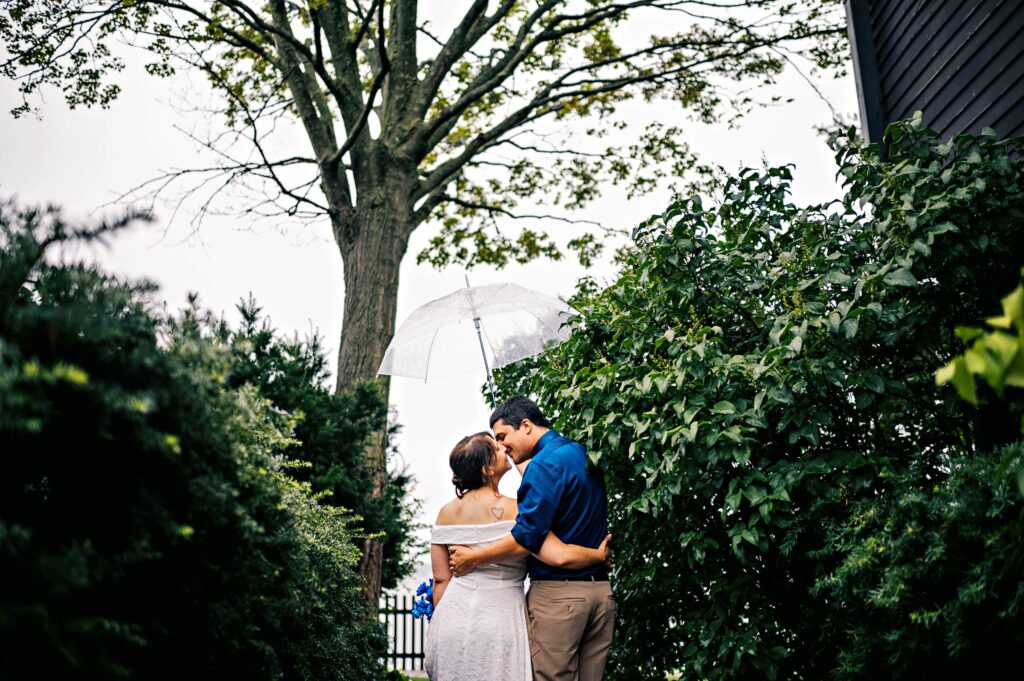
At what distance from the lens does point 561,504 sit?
4.61 meters

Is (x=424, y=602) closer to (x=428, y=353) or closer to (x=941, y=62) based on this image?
(x=428, y=353)

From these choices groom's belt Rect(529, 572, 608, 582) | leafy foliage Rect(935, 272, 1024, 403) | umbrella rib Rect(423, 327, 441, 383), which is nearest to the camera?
leafy foliage Rect(935, 272, 1024, 403)

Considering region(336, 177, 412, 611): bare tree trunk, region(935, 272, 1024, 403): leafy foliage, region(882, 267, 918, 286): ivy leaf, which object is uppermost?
region(336, 177, 412, 611): bare tree trunk

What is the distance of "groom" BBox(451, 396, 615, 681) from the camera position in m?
4.52

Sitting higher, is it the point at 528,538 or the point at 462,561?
the point at 528,538

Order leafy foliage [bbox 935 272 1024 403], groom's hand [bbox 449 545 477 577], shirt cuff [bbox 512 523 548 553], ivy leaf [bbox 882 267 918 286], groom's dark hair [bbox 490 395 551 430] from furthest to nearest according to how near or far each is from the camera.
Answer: groom's dark hair [bbox 490 395 551 430], groom's hand [bbox 449 545 477 577], shirt cuff [bbox 512 523 548 553], ivy leaf [bbox 882 267 918 286], leafy foliage [bbox 935 272 1024 403]

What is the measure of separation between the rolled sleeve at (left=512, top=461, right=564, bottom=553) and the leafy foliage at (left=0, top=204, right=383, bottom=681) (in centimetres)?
179

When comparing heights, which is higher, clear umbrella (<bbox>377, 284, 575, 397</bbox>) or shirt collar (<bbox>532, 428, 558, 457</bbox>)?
clear umbrella (<bbox>377, 284, 575, 397</bbox>)

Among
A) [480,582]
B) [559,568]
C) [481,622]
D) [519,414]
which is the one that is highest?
[519,414]

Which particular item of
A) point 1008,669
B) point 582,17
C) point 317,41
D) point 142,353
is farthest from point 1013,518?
point 582,17

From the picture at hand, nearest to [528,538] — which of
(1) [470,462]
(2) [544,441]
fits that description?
(2) [544,441]

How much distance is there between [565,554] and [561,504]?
0.26 m

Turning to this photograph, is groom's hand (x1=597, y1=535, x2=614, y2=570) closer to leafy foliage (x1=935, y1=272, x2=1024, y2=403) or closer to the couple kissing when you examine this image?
the couple kissing

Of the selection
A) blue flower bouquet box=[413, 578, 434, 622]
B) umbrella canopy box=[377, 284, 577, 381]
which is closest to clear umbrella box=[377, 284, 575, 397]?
umbrella canopy box=[377, 284, 577, 381]
